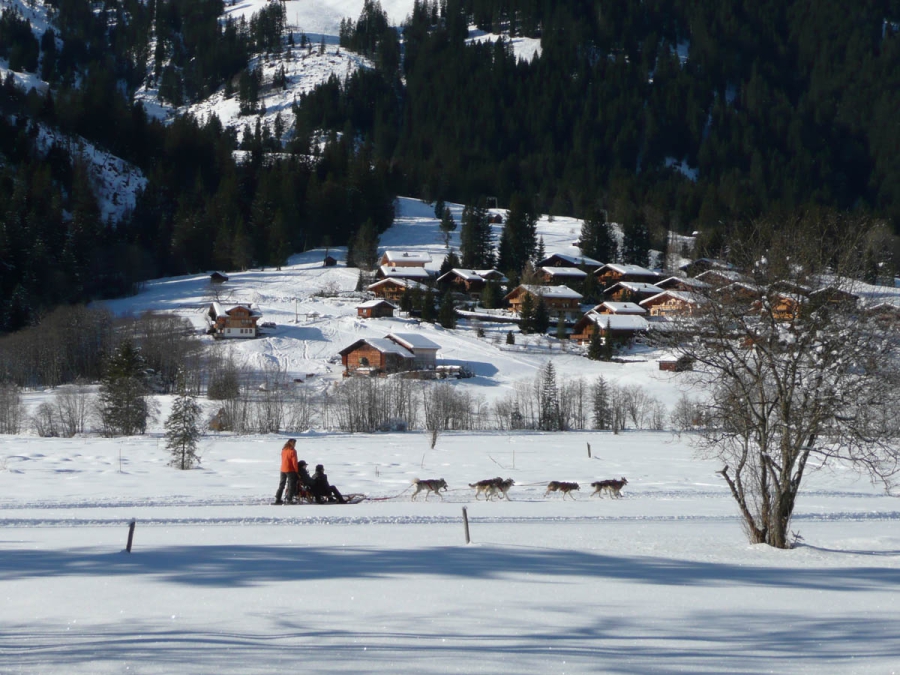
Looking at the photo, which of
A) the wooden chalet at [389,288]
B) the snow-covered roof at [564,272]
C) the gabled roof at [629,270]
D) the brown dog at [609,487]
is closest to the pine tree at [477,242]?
the snow-covered roof at [564,272]

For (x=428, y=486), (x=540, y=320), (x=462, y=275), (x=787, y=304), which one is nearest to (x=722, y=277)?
(x=787, y=304)

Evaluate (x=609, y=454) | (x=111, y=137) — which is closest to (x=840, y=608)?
(x=609, y=454)

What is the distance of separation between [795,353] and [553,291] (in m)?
62.8

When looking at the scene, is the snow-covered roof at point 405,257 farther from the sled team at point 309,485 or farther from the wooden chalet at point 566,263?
→ the sled team at point 309,485

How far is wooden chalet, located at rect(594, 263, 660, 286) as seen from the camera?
83.2 meters

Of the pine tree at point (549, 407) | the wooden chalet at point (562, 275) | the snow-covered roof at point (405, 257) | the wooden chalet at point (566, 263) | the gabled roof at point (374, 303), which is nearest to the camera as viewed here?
the pine tree at point (549, 407)

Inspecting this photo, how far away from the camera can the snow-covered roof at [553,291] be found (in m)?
70.7

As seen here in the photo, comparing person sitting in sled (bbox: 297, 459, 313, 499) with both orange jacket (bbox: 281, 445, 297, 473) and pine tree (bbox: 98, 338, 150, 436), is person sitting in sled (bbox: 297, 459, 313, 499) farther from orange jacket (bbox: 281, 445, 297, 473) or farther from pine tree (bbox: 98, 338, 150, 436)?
pine tree (bbox: 98, 338, 150, 436)

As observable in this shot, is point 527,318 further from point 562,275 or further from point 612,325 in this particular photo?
point 562,275

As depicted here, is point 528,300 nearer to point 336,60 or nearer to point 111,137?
point 111,137

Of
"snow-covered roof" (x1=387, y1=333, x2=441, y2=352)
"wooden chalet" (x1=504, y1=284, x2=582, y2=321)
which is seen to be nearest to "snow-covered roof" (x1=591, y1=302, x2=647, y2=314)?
"wooden chalet" (x1=504, y1=284, x2=582, y2=321)

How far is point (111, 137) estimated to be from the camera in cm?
10362

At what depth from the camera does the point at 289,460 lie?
50.4ft

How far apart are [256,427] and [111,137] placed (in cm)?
7722
